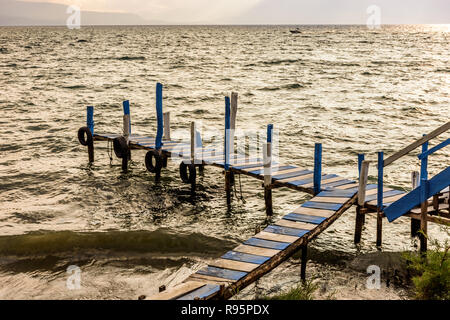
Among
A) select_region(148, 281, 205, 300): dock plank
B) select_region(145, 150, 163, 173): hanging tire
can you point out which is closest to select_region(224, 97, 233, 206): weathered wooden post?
select_region(145, 150, 163, 173): hanging tire

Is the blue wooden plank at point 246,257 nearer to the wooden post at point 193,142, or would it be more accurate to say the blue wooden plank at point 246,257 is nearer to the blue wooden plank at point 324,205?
the blue wooden plank at point 324,205

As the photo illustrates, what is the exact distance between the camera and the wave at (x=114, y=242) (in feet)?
35.0

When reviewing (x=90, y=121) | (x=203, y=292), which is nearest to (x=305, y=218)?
(x=203, y=292)

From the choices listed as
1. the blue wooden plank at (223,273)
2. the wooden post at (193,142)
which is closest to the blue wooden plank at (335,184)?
the wooden post at (193,142)

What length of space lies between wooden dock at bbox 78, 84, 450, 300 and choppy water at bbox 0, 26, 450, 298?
44.0 inches

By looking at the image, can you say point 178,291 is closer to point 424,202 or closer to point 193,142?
point 424,202

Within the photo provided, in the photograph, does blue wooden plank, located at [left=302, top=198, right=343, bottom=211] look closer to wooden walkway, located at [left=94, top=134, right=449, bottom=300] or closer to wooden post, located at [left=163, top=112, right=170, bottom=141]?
wooden walkway, located at [left=94, top=134, right=449, bottom=300]

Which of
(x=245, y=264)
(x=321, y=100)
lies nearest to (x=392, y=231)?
(x=245, y=264)

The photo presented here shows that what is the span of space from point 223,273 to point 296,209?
3.22m

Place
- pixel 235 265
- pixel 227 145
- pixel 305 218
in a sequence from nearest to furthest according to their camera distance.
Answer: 1. pixel 235 265
2. pixel 305 218
3. pixel 227 145

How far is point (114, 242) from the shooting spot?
11039mm

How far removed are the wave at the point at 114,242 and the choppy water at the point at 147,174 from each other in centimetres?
2

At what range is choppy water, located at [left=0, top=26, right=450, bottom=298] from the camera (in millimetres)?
10156

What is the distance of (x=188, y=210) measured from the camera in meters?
13.2
